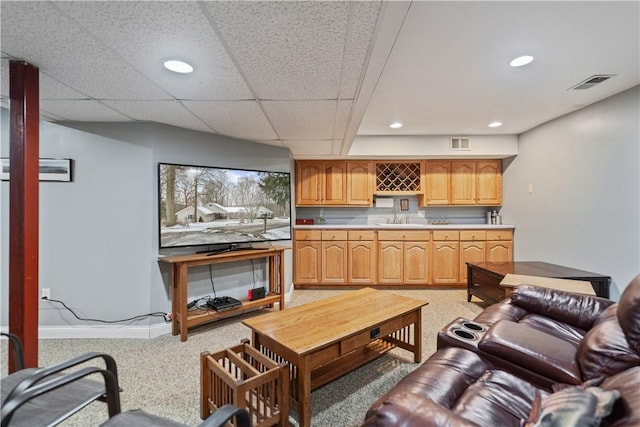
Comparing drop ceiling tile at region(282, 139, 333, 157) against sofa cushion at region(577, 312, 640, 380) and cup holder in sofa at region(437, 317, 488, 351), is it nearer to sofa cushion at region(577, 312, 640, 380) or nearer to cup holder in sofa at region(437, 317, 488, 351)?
cup holder in sofa at region(437, 317, 488, 351)

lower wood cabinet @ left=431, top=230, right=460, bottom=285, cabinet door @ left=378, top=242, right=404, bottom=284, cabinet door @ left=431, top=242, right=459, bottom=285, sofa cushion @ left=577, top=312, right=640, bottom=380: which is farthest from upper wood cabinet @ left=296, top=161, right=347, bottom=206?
sofa cushion @ left=577, top=312, right=640, bottom=380

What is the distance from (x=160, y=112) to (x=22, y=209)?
1249 millimetres

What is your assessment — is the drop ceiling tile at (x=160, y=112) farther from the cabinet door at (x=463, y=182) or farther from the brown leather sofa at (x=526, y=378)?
the cabinet door at (x=463, y=182)

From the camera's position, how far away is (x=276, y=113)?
96.0 inches

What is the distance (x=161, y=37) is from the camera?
1368mm

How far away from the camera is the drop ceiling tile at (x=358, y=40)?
3.84 ft

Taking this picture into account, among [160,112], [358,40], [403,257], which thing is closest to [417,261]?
[403,257]

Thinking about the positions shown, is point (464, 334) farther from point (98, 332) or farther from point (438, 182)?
point (438, 182)

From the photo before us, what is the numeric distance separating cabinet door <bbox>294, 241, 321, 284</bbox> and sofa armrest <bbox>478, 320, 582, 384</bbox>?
2.95 meters

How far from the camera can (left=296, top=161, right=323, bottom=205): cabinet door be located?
458 cm

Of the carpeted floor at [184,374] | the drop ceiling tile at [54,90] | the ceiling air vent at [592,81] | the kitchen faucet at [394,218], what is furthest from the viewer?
the kitchen faucet at [394,218]

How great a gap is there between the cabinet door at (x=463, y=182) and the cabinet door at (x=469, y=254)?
71cm

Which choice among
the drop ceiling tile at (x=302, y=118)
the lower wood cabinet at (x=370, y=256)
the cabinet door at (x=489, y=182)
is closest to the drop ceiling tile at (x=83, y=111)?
the drop ceiling tile at (x=302, y=118)

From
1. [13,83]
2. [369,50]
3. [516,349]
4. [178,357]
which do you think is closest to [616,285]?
[516,349]
